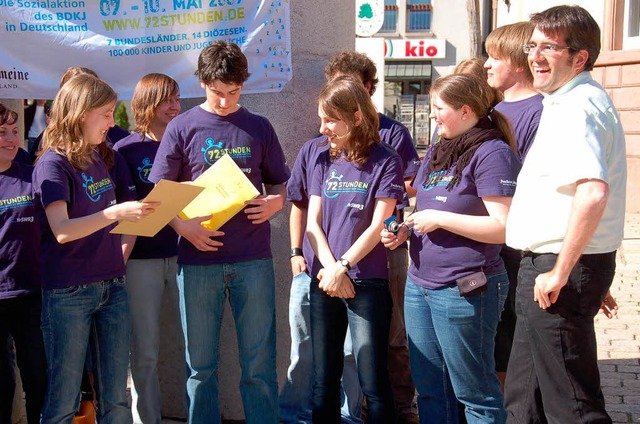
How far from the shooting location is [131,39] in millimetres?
4852

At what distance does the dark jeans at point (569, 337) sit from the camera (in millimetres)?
3172

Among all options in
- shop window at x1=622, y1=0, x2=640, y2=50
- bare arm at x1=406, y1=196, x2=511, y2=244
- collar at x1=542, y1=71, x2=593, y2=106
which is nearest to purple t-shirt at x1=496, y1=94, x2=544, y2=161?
bare arm at x1=406, y1=196, x2=511, y2=244

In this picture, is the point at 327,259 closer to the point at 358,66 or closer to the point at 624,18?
the point at 358,66

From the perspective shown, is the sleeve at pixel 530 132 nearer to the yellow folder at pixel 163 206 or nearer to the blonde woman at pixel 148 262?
the yellow folder at pixel 163 206

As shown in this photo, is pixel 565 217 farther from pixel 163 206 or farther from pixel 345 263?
pixel 163 206

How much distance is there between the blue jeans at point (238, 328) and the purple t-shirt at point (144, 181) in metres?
0.28

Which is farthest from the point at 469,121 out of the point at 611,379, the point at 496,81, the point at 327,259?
the point at 611,379

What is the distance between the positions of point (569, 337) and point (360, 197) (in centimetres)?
121

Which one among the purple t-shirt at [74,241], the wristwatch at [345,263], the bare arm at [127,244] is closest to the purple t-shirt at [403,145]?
the wristwatch at [345,263]

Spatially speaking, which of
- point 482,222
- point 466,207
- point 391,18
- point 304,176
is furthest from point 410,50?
point 482,222

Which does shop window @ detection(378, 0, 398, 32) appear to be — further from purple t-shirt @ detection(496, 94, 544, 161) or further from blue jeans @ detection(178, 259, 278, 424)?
blue jeans @ detection(178, 259, 278, 424)

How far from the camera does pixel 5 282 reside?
399 centimetres

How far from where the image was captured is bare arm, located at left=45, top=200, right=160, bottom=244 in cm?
350

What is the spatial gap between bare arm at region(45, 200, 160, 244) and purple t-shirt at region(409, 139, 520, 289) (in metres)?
1.23
